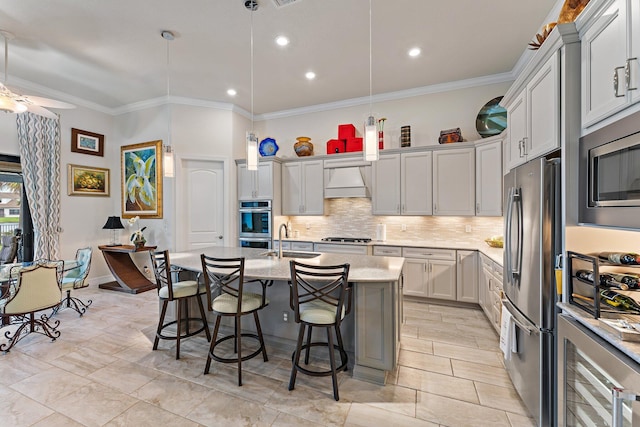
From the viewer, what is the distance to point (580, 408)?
1408mm

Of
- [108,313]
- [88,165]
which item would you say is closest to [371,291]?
[108,313]

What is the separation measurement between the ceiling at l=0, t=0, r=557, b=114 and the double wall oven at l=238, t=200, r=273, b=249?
1.90 m

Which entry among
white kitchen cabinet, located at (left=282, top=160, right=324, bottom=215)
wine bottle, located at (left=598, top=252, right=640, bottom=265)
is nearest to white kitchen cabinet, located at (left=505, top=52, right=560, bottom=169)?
wine bottle, located at (left=598, top=252, right=640, bottom=265)

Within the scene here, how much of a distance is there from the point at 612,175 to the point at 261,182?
4.46 meters

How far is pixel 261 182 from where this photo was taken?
5.02 metres

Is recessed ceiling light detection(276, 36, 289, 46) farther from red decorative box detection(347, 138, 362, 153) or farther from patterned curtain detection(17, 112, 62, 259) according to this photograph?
patterned curtain detection(17, 112, 62, 259)

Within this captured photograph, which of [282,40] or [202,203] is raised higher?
[282,40]

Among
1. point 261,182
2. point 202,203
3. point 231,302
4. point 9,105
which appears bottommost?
point 231,302

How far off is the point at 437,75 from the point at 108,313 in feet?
18.6

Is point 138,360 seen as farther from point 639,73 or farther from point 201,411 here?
point 639,73

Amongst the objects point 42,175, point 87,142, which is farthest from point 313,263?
point 87,142

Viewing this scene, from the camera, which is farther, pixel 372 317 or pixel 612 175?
pixel 372 317

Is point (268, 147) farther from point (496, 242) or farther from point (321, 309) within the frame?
point (496, 242)

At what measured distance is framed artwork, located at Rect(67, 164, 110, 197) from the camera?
4.77 meters
